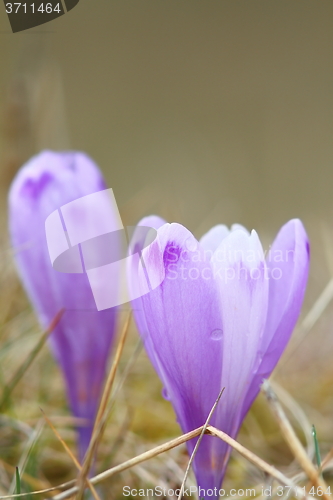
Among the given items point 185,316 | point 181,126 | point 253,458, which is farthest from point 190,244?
point 181,126

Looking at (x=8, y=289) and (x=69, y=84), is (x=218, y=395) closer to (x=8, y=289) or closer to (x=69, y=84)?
(x=8, y=289)

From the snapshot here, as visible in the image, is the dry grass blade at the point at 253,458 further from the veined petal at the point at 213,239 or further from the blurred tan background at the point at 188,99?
the blurred tan background at the point at 188,99

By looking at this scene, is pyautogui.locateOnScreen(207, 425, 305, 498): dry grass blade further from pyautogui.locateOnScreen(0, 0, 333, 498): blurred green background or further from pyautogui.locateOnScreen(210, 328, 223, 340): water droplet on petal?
pyautogui.locateOnScreen(0, 0, 333, 498): blurred green background

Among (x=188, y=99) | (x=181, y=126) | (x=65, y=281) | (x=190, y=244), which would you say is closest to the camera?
(x=190, y=244)

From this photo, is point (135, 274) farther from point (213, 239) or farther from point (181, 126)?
point (181, 126)

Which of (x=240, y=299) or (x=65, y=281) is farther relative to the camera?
(x=65, y=281)

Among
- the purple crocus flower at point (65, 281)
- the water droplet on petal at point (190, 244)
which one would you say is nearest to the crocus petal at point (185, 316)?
the water droplet on petal at point (190, 244)

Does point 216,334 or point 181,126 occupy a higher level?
point 181,126
